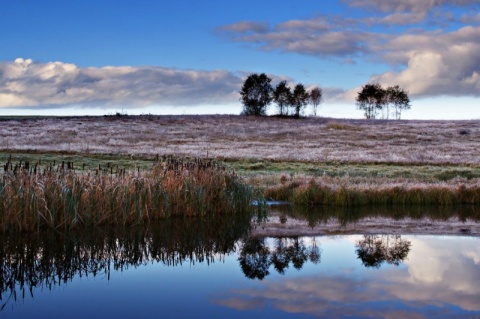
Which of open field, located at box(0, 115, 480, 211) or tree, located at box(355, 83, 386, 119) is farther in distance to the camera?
tree, located at box(355, 83, 386, 119)

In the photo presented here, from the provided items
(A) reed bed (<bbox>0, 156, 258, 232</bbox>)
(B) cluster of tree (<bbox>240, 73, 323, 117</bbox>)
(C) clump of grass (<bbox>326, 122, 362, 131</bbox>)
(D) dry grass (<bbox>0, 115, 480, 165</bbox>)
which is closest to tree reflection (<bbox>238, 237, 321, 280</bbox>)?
(A) reed bed (<bbox>0, 156, 258, 232</bbox>)

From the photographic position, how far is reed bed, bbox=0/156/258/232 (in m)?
15.2

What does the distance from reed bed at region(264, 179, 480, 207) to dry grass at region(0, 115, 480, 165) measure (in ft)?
58.5

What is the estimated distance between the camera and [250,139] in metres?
64.6

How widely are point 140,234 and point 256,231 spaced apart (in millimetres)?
3665

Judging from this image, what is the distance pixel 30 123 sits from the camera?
250ft

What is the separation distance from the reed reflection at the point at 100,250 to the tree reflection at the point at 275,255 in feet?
2.03

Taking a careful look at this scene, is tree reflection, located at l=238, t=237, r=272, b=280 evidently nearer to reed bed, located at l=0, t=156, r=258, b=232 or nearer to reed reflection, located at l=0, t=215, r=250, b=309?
reed reflection, located at l=0, t=215, r=250, b=309

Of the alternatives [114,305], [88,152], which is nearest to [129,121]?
[88,152]

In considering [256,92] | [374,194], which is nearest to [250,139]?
[374,194]

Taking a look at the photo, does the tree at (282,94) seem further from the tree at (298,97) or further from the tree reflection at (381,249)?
the tree reflection at (381,249)

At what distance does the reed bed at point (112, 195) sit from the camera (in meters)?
15.2

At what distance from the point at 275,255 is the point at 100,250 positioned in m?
4.38

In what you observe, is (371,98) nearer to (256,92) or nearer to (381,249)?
(256,92)
